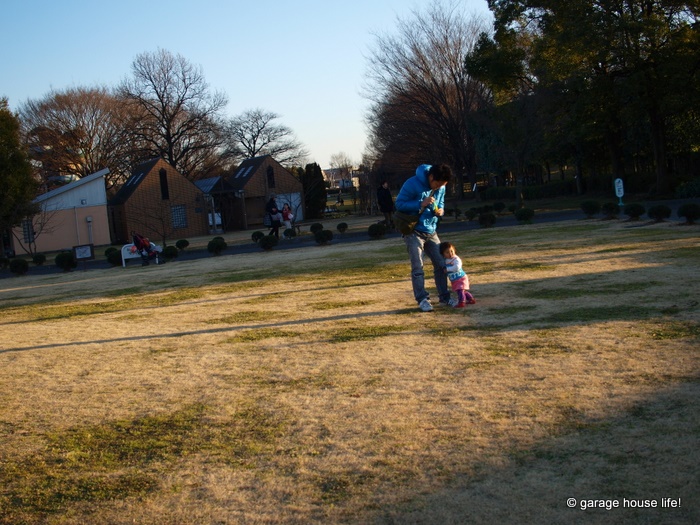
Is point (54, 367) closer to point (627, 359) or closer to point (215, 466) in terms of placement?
point (215, 466)

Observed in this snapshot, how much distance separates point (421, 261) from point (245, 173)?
4609cm

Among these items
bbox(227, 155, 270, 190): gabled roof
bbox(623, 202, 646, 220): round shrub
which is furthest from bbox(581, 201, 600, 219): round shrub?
bbox(227, 155, 270, 190): gabled roof

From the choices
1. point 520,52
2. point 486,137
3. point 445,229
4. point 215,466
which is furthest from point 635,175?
point 215,466

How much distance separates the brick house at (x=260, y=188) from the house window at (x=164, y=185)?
19.7 feet

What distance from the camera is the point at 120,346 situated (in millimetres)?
7848

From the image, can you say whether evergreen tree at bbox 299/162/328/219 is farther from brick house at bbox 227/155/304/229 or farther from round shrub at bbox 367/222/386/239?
round shrub at bbox 367/222/386/239

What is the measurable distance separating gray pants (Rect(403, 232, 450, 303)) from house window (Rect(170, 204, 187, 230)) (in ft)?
128

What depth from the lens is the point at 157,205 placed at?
44.8 meters

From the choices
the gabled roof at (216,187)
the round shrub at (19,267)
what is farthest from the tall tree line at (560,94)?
the round shrub at (19,267)

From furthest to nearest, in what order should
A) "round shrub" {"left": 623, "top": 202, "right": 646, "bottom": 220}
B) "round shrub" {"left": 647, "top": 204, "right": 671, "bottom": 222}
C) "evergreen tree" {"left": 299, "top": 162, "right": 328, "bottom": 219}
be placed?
"evergreen tree" {"left": 299, "top": 162, "right": 328, "bottom": 219} < "round shrub" {"left": 623, "top": 202, "right": 646, "bottom": 220} < "round shrub" {"left": 647, "top": 204, "right": 671, "bottom": 222}

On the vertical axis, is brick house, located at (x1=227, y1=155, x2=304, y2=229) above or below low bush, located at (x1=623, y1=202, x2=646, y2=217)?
above

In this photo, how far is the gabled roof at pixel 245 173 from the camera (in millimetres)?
51969

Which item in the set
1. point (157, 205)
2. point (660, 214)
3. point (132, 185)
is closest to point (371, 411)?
point (660, 214)

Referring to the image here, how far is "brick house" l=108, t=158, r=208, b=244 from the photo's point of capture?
145 ft
